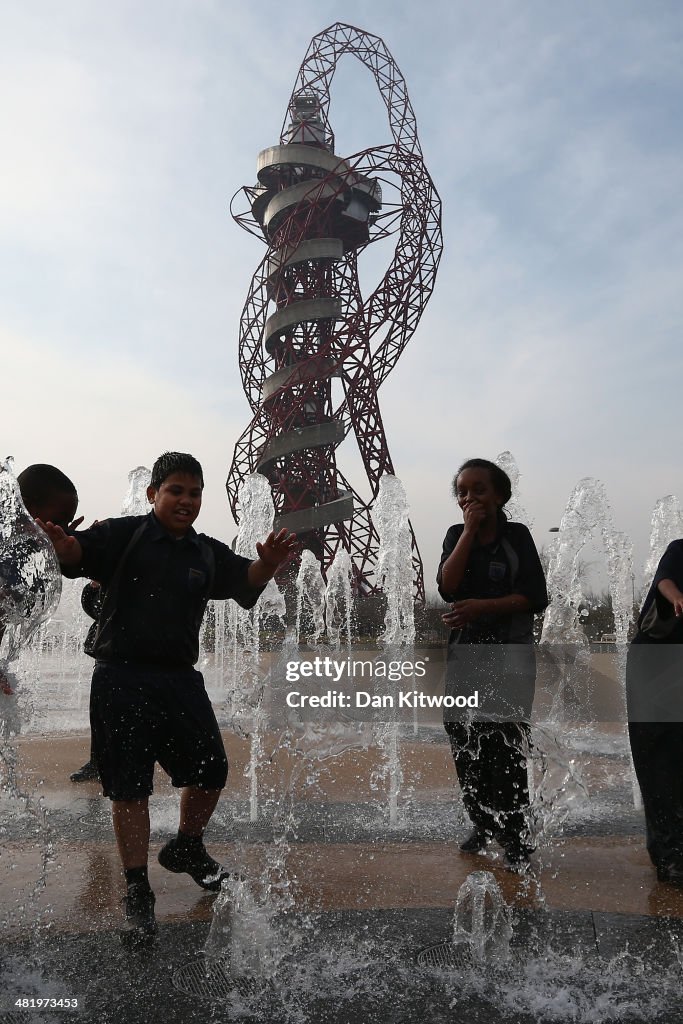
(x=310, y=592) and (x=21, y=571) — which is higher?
(x=310, y=592)

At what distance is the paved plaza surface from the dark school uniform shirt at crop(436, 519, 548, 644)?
407mm

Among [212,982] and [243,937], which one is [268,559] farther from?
[212,982]

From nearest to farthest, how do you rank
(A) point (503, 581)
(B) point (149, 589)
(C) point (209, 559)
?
(B) point (149, 589)
(C) point (209, 559)
(A) point (503, 581)


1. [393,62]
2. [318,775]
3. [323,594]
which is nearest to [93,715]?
[318,775]

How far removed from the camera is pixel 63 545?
2.22m

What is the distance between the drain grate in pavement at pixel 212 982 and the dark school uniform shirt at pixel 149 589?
781 millimetres

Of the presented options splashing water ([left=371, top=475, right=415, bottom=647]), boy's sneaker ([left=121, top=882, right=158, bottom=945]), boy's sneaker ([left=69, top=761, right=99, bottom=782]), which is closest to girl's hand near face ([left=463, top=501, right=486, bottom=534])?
boy's sneaker ([left=121, top=882, right=158, bottom=945])

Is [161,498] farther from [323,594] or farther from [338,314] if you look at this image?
[338,314]

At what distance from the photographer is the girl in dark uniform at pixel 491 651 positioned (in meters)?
2.75

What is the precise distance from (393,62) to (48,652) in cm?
2313

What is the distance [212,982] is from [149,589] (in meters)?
1.02

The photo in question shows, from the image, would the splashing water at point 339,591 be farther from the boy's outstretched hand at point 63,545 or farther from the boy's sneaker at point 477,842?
the boy's outstretched hand at point 63,545

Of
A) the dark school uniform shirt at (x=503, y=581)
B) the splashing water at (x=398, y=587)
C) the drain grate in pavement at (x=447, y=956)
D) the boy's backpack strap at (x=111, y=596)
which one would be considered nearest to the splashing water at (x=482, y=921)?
the drain grate in pavement at (x=447, y=956)

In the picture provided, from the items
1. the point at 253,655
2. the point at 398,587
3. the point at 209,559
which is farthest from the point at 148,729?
the point at 253,655
